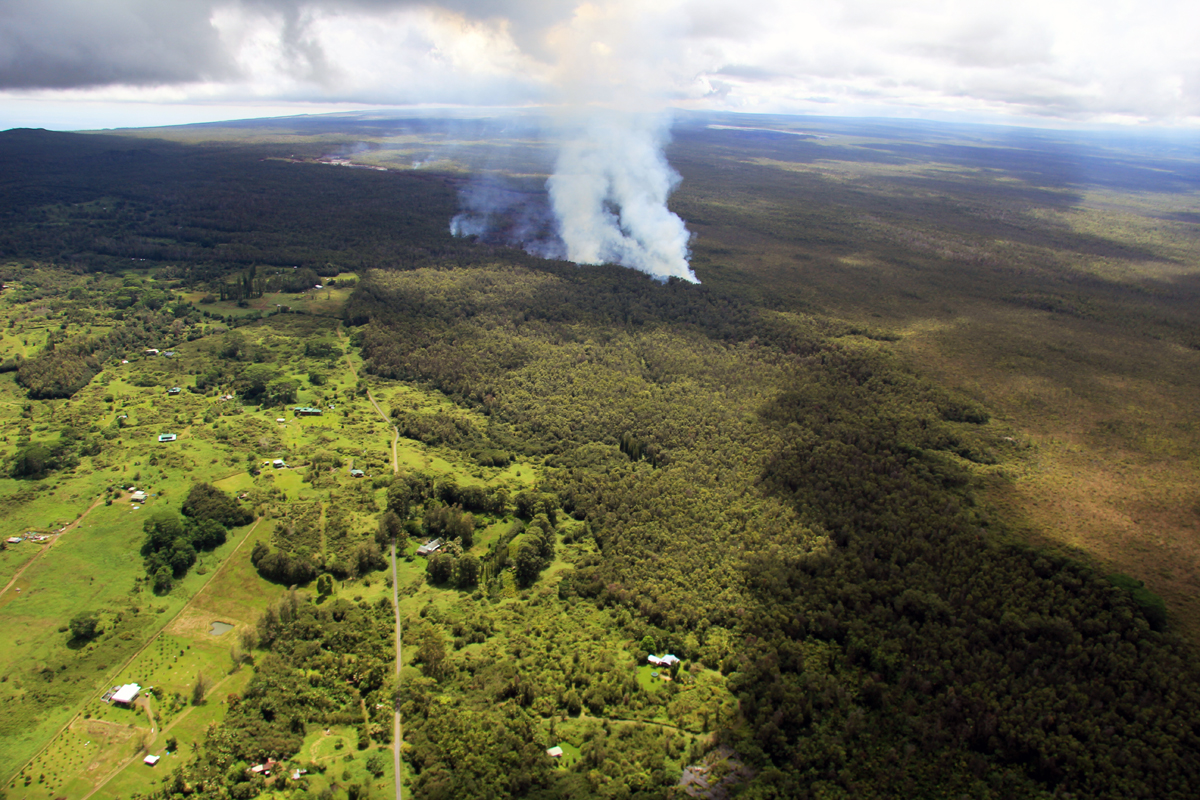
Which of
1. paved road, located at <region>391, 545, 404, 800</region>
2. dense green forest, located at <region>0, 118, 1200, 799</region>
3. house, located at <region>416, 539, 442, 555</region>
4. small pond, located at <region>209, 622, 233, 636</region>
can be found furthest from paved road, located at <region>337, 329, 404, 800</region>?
small pond, located at <region>209, 622, 233, 636</region>

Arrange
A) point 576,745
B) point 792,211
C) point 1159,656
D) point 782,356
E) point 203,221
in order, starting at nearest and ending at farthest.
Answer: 1. point 576,745
2. point 1159,656
3. point 782,356
4. point 203,221
5. point 792,211

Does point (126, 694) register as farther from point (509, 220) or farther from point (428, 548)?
point (509, 220)

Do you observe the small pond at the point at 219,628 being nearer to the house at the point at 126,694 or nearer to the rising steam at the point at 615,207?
the house at the point at 126,694

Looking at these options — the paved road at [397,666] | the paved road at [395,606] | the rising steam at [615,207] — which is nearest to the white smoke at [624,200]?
the rising steam at [615,207]

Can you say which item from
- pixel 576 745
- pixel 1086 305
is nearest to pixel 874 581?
pixel 576 745

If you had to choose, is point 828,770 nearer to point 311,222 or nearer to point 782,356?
point 782,356

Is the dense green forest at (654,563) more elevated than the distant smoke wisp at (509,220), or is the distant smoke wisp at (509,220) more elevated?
the distant smoke wisp at (509,220)
